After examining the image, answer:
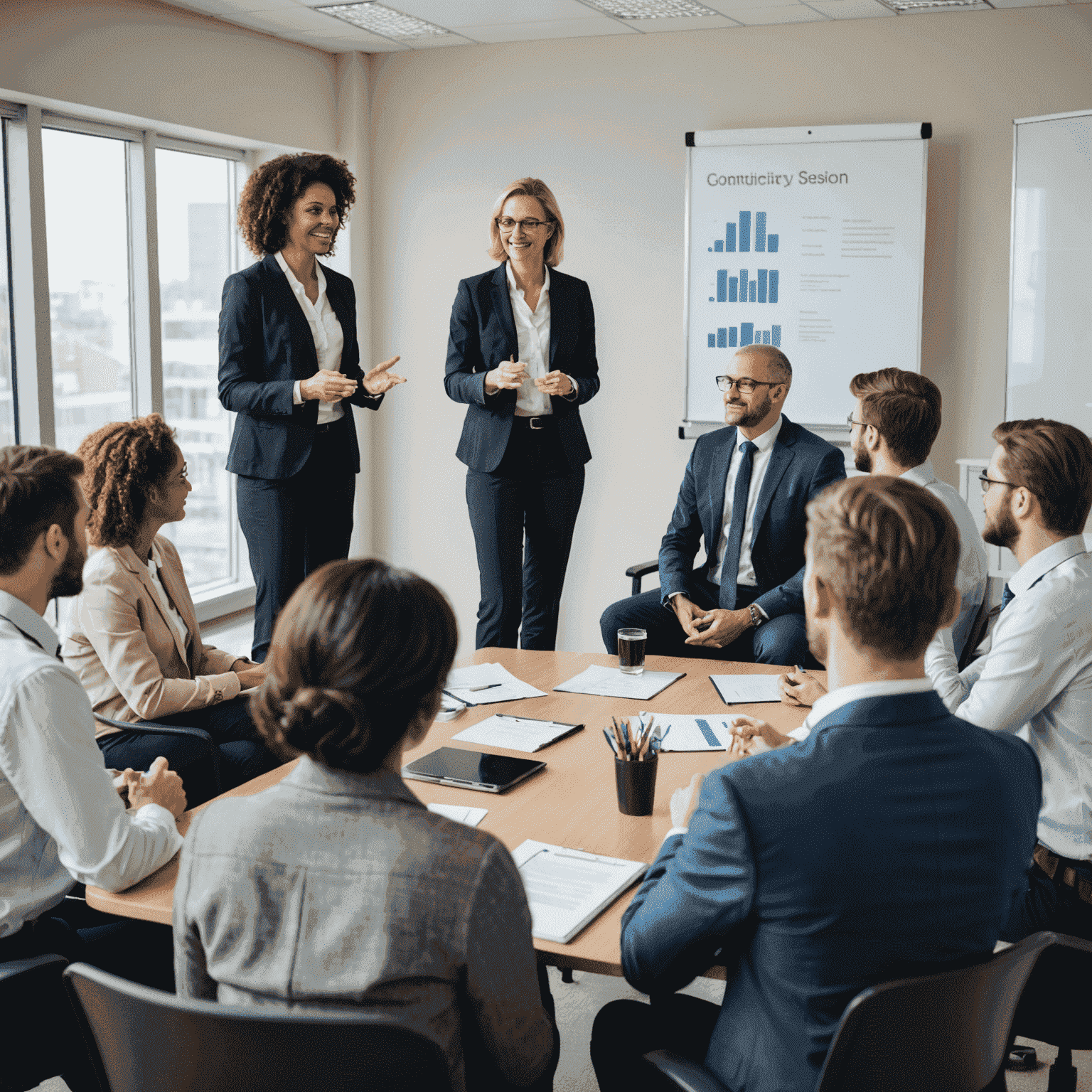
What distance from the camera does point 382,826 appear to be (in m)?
1.16

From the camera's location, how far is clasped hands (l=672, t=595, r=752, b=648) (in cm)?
343

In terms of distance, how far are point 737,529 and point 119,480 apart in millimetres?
1895

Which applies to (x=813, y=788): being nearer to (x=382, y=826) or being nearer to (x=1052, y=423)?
(x=382, y=826)

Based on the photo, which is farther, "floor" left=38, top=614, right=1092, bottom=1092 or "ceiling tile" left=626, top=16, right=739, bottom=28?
"ceiling tile" left=626, top=16, right=739, bottom=28

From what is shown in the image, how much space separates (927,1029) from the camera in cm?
120

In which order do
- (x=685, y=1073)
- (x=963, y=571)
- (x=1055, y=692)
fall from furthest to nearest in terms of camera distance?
(x=963, y=571)
(x=1055, y=692)
(x=685, y=1073)

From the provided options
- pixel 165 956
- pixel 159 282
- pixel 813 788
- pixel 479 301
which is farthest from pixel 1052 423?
pixel 159 282

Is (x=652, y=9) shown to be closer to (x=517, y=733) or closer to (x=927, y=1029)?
(x=517, y=733)

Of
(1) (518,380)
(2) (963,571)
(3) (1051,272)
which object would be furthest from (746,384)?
(3) (1051,272)

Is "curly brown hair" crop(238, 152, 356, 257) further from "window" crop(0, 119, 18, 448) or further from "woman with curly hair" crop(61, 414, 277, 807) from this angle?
"woman with curly hair" crop(61, 414, 277, 807)

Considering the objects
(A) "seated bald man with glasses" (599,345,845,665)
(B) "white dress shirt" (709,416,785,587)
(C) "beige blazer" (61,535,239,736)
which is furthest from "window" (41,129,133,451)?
(B) "white dress shirt" (709,416,785,587)

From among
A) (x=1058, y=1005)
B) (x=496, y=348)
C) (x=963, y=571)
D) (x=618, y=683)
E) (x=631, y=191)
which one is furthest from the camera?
(x=631, y=191)

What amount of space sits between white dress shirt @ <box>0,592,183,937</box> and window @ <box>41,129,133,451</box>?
3.42 m

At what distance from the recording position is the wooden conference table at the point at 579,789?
1.59m
